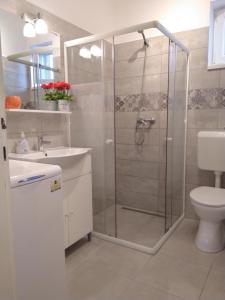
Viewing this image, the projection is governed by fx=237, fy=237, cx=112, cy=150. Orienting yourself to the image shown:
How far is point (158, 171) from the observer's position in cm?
261

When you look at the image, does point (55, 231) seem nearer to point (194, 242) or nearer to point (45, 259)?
point (45, 259)

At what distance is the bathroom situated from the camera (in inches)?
65.4

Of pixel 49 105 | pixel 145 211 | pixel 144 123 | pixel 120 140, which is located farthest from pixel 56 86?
pixel 145 211

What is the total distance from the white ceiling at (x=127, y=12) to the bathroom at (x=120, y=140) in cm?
1

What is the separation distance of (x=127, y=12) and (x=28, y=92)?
68.8 inches

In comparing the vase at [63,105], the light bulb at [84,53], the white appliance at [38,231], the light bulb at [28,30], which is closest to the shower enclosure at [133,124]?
the light bulb at [84,53]

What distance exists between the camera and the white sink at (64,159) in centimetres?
171

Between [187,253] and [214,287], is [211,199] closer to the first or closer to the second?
[187,253]

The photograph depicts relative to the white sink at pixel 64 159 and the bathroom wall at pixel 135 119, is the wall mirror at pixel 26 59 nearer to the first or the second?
the white sink at pixel 64 159

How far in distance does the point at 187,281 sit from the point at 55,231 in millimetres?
1045

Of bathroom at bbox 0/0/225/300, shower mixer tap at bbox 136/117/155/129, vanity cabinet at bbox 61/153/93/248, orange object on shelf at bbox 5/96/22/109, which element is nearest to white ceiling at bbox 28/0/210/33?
bathroom at bbox 0/0/225/300

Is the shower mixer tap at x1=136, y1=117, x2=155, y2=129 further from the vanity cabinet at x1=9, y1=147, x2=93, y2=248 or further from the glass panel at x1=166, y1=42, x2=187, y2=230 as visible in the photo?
the vanity cabinet at x1=9, y1=147, x2=93, y2=248

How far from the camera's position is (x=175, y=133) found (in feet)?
7.94

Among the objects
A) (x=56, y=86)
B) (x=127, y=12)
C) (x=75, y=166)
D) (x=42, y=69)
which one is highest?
(x=127, y=12)
